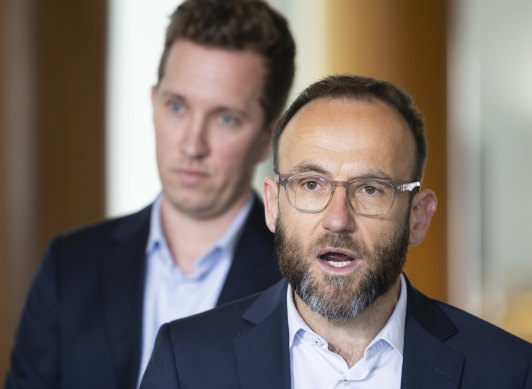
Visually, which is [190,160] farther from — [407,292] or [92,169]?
[92,169]

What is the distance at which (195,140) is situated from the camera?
272 centimetres

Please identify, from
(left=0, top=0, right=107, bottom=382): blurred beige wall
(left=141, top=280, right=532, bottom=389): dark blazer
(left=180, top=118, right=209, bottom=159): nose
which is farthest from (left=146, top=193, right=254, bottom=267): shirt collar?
(left=0, top=0, right=107, bottom=382): blurred beige wall

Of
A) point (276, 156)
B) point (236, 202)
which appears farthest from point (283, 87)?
point (276, 156)

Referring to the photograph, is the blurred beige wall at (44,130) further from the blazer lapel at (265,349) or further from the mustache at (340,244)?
the mustache at (340,244)

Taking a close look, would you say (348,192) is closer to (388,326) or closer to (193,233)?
(388,326)

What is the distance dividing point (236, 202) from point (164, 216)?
0.27 meters

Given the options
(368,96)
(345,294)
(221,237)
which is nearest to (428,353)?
(345,294)

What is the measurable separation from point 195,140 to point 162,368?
35.6 inches

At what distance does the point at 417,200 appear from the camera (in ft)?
6.64

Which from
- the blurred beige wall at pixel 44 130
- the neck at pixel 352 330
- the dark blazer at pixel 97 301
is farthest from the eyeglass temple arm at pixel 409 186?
the blurred beige wall at pixel 44 130

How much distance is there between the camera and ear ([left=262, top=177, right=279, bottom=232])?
6.78ft

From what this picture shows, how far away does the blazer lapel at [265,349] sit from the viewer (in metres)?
1.95

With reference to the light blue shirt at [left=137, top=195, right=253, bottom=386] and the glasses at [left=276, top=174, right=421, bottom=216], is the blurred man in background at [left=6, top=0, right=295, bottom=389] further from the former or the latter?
the glasses at [left=276, top=174, right=421, bottom=216]

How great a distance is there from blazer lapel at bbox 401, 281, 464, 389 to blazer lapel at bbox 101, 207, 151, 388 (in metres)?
1.03
